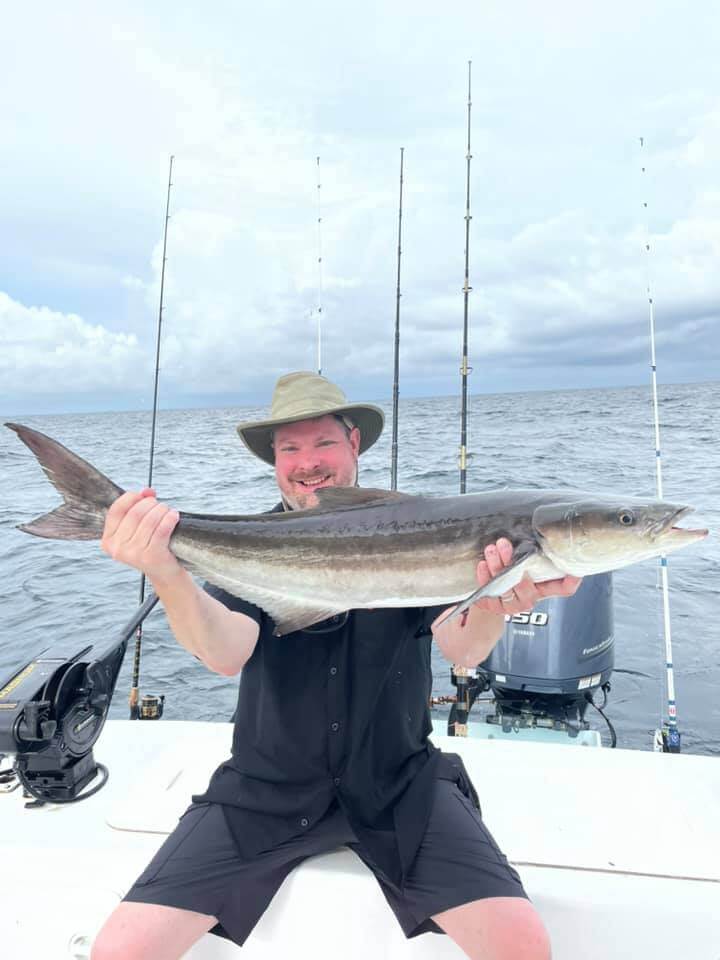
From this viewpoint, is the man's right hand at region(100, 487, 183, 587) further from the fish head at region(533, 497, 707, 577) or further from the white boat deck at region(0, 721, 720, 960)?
the fish head at region(533, 497, 707, 577)

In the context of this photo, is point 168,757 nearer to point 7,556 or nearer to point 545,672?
point 545,672

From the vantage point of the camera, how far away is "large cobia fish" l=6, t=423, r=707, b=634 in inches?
95.8

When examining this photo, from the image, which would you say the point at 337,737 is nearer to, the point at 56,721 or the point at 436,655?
the point at 56,721

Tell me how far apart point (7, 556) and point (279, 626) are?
11.7 metres

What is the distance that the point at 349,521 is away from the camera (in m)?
2.64

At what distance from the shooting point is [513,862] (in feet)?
8.93

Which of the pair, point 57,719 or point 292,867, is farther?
point 57,719

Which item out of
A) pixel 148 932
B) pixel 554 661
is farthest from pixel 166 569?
pixel 554 661

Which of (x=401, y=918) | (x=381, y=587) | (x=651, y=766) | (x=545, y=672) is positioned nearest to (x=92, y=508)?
(x=381, y=587)

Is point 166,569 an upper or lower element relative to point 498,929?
upper

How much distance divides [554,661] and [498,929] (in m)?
2.47

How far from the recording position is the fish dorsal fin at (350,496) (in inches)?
106

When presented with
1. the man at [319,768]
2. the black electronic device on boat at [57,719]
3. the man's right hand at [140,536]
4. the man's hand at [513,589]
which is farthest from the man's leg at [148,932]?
the man's hand at [513,589]

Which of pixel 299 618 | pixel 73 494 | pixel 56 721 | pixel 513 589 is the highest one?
pixel 73 494
